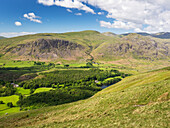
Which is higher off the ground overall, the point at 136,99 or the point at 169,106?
the point at 169,106

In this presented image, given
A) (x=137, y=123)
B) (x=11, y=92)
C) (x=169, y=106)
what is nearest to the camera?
(x=137, y=123)

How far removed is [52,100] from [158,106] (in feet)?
422

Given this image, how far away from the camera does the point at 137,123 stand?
94.2 feet

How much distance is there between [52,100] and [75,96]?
29.5 meters

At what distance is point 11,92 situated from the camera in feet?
619

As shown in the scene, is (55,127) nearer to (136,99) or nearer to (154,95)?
(136,99)

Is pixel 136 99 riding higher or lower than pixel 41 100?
higher

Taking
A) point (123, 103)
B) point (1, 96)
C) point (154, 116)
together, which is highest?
point (154, 116)

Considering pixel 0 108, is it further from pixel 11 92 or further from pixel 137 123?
pixel 137 123

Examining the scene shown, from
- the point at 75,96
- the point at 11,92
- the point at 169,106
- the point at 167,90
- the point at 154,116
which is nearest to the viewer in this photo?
the point at 154,116

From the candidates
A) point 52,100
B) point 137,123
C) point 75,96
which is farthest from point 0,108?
point 137,123

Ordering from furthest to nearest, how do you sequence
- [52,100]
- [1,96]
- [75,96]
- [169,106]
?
[1,96]
[75,96]
[52,100]
[169,106]

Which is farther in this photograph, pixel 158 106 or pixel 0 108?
pixel 0 108

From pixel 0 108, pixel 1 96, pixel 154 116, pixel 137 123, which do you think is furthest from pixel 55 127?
pixel 1 96
